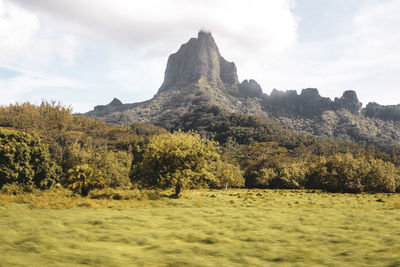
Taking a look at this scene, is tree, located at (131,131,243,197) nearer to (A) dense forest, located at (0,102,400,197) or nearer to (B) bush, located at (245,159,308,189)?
(A) dense forest, located at (0,102,400,197)

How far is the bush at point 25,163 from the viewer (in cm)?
3600

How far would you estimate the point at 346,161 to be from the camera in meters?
57.5

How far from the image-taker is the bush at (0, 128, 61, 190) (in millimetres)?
36000

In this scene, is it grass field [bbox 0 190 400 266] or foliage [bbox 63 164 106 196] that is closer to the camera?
grass field [bbox 0 190 400 266]

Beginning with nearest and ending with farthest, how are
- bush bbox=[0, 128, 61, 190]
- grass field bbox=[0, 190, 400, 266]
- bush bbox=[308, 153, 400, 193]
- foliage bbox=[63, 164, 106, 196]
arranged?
1. grass field bbox=[0, 190, 400, 266]
2. foliage bbox=[63, 164, 106, 196]
3. bush bbox=[0, 128, 61, 190]
4. bush bbox=[308, 153, 400, 193]

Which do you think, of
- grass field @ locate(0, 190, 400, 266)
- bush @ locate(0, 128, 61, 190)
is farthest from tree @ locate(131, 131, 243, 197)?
bush @ locate(0, 128, 61, 190)

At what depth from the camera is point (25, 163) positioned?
125 feet

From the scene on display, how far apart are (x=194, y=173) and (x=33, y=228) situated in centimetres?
2165

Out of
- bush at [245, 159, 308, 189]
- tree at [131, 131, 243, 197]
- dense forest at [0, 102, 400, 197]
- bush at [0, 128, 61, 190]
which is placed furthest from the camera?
bush at [245, 159, 308, 189]

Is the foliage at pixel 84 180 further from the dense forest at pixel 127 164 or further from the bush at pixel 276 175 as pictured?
the bush at pixel 276 175

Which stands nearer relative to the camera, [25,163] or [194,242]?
[194,242]

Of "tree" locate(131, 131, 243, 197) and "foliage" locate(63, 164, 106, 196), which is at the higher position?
"tree" locate(131, 131, 243, 197)

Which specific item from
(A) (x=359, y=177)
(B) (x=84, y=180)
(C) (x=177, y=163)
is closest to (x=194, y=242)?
(C) (x=177, y=163)

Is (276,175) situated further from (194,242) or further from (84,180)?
(194,242)
